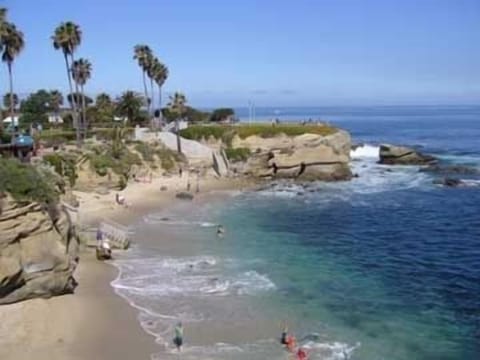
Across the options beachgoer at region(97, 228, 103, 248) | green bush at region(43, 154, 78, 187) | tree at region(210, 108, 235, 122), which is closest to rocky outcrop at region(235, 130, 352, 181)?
green bush at region(43, 154, 78, 187)

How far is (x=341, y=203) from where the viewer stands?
64.8 m

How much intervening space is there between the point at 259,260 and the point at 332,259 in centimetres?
498

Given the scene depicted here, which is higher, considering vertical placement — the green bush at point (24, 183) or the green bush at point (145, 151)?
the green bush at point (24, 183)

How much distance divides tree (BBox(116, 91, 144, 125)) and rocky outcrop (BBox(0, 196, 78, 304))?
65.2 m

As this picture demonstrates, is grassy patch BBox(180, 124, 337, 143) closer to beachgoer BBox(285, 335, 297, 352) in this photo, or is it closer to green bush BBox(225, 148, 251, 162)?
green bush BBox(225, 148, 251, 162)

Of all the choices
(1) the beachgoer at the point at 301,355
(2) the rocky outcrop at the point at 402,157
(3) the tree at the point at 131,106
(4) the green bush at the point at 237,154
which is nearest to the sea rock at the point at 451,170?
(2) the rocky outcrop at the point at 402,157

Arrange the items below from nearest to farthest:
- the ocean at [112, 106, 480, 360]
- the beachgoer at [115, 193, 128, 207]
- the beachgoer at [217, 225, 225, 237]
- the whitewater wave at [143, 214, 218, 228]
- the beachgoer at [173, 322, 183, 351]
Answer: the beachgoer at [173, 322, 183, 351], the ocean at [112, 106, 480, 360], the beachgoer at [217, 225, 225, 237], the whitewater wave at [143, 214, 218, 228], the beachgoer at [115, 193, 128, 207]

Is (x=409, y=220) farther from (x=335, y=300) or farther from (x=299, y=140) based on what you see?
(x=299, y=140)

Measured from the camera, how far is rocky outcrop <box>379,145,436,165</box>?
96688mm

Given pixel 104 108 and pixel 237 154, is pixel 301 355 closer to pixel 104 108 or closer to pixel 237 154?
pixel 237 154

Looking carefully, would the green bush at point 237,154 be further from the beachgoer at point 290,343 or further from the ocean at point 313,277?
the beachgoer at point 290,343

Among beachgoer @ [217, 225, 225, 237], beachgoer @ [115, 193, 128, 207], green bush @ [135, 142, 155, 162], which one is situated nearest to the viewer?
beachgoer @ [217, 225, 225, 237]

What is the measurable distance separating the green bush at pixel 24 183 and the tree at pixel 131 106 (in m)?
64.9

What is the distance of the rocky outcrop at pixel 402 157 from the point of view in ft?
317
